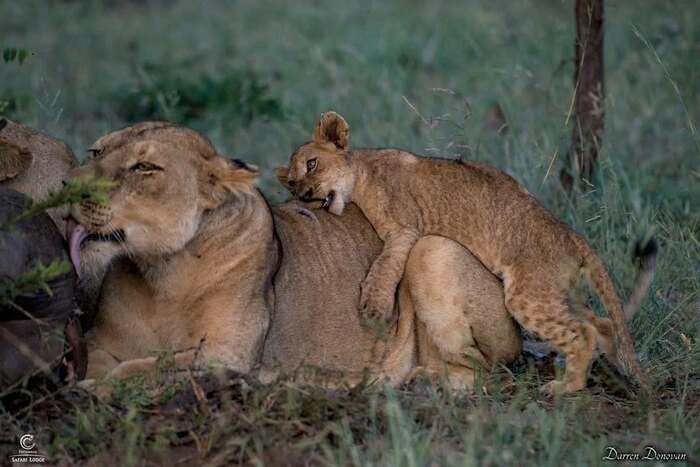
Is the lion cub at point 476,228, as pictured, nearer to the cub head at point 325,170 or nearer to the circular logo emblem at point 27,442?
the cub head at point 325,170

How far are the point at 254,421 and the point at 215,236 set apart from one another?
92 centimetres

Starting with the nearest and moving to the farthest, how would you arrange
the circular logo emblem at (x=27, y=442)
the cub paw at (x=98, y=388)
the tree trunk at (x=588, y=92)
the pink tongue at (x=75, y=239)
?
1. the circular logo emblem at (x=27, y=442)
2. the cub paw at (x=98, y=388)
3. the pink tongue at (x=75, y=239)
4. the tree trunk at (x=588, y=92)

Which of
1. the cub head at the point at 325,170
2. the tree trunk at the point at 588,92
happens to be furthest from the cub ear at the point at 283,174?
the tree trunk at the point at 588,92

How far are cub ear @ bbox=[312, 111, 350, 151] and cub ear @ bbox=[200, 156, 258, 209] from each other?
107 centimetres

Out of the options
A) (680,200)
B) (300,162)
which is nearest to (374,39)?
(680,200)

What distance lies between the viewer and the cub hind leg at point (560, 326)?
16.1 ft

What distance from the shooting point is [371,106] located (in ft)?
29.5

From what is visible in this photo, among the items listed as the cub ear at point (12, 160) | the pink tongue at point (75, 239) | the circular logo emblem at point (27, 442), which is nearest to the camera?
the circular logo emblem at point (27, 442)

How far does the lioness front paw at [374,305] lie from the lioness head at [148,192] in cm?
78

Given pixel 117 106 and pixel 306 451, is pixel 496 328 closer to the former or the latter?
pixel 306 451

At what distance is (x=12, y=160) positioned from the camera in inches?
191

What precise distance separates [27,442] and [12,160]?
131cm

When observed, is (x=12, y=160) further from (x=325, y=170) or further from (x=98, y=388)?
(x=325, y=170)

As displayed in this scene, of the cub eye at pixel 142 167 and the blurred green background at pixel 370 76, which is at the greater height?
the cub eye at pixel 142 167
